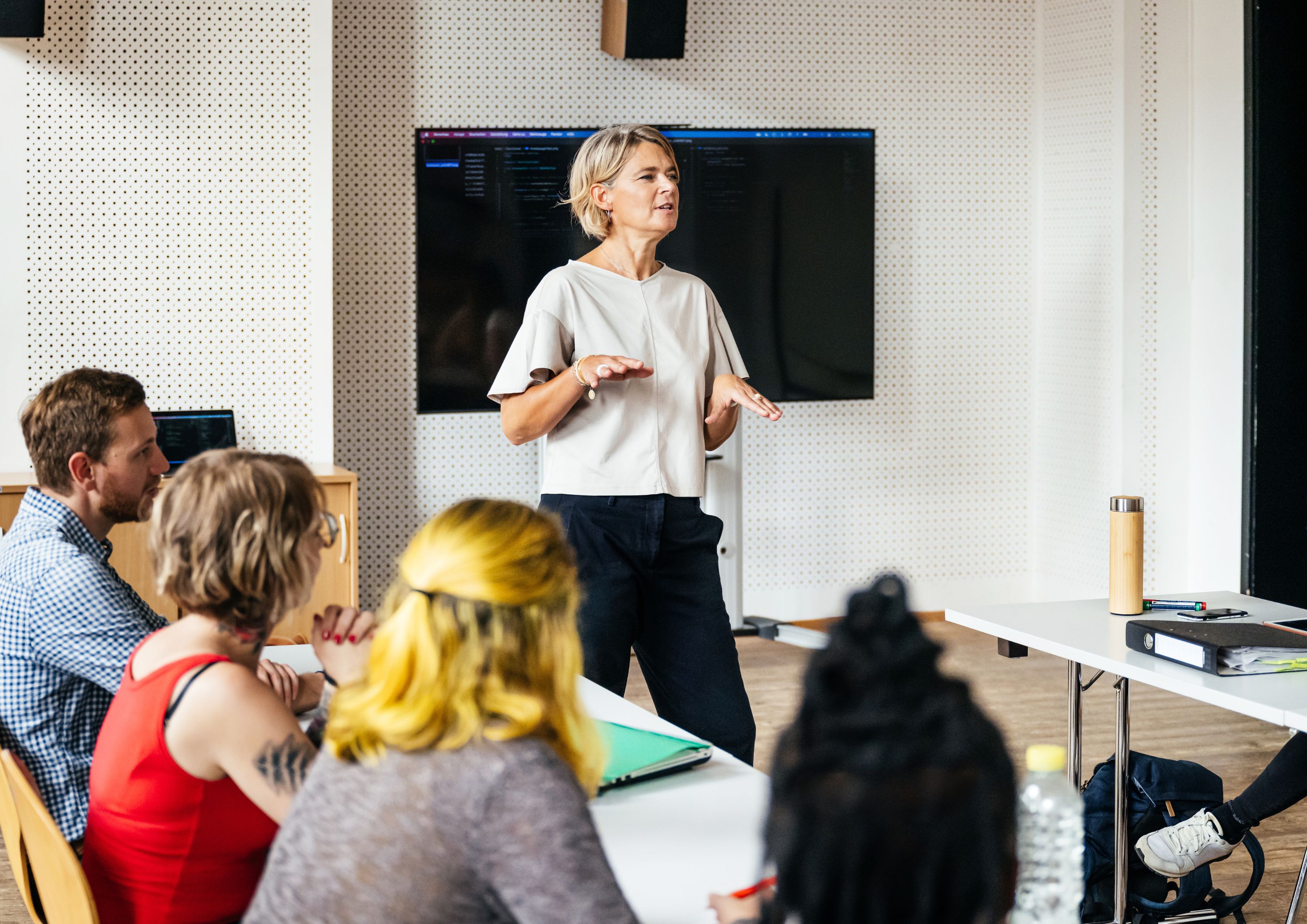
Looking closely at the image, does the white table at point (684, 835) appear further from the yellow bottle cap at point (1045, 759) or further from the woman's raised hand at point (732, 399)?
the woman's raised hand at point (732, 399)

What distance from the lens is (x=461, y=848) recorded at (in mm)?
986

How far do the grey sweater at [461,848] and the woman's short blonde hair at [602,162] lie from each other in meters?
1.62

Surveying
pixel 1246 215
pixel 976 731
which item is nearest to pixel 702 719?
pixel 976 731

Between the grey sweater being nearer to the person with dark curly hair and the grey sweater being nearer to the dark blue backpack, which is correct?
the person with dark curly hair

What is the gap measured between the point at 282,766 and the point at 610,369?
1041 mm

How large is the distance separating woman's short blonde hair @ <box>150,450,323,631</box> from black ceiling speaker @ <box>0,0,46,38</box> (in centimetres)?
327

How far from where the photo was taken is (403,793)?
100cm

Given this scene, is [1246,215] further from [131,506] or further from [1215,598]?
[131,506]

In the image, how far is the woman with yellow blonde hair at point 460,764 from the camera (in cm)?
98

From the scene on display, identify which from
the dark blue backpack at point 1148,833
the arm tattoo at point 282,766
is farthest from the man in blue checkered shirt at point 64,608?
the dark blue backpack at point 1148,833

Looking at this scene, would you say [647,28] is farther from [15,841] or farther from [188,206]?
[15,841]

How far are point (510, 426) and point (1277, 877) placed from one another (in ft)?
6.83

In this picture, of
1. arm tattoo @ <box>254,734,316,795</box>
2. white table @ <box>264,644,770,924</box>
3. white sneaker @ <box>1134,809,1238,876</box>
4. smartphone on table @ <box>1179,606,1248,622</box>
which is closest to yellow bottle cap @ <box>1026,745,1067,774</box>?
white table @ <box>264,644,770,924</box>

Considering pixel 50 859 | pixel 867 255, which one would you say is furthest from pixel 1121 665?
pixel 867 255
